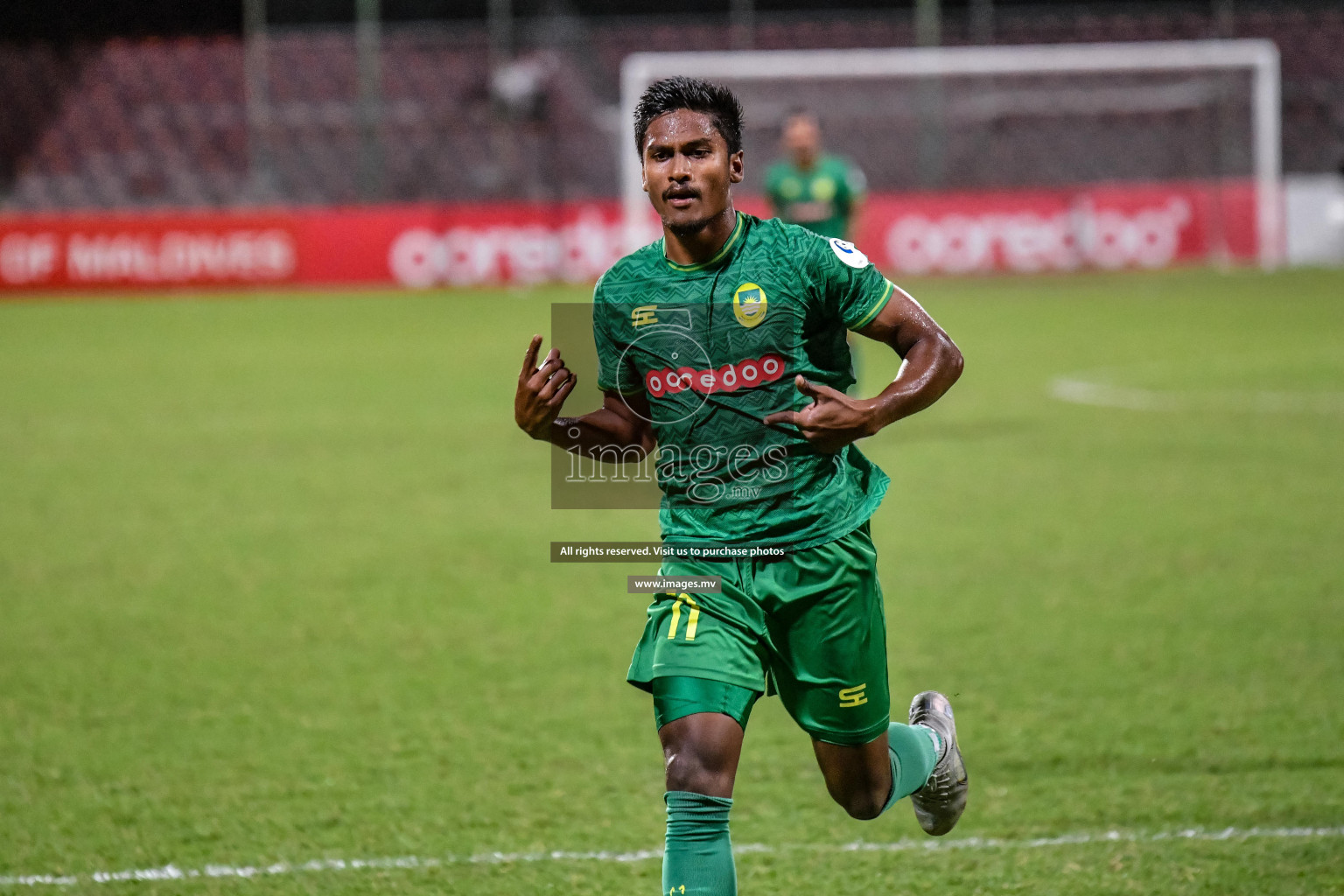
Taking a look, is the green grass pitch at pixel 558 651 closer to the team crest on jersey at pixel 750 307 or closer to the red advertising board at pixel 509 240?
the team crest on jersey at pixel 750 307

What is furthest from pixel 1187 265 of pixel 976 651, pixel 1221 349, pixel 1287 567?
pixel 976 651

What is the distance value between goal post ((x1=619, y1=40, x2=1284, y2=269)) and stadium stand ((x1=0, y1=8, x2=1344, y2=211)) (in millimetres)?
399

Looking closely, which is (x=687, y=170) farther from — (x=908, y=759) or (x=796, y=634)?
(x=908, y=759)

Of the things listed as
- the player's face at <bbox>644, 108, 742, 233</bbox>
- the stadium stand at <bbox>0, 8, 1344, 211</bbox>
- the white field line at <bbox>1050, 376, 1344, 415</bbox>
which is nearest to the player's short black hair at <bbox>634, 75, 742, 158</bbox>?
the player's face at <bbox>644, 108, 742, 233</bbox>

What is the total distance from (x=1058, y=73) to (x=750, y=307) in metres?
25.1

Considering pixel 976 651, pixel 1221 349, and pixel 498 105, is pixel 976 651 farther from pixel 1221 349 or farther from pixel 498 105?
pixel 498 105

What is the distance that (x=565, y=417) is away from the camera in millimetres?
3762

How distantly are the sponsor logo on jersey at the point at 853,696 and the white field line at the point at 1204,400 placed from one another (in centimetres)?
974

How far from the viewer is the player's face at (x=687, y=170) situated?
3.49 m

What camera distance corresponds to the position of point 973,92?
94.6 feet

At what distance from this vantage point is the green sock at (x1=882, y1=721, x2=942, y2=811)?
3811 millimetres

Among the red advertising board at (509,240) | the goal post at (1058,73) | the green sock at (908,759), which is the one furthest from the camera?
the red advertising board at (509,240)

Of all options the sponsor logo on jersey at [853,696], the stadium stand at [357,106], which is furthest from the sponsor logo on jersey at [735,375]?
the stadium stand at [357,106]

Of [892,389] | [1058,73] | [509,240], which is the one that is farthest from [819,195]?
[1058,73]
